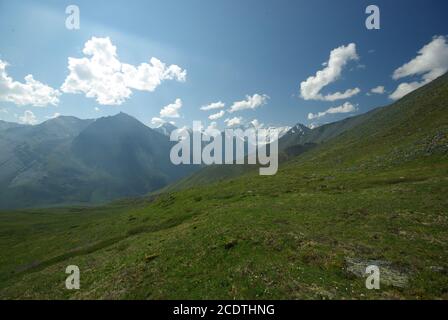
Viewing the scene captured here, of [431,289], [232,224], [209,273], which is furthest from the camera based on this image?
[232,224]

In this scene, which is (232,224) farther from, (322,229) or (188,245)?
(322,229)

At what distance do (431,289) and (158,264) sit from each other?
22715 millimetres

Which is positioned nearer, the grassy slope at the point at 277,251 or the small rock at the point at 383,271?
the small rock at the point at 383,271

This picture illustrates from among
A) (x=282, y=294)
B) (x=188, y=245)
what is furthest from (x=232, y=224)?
(x=282, y=294)

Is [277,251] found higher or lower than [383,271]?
higher

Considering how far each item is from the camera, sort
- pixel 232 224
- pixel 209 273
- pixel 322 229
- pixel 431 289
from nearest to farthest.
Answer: pixel 431 289
pixel 209 273
pixel 322 229
pixel 232 224

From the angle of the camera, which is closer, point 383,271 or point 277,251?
point 383,271

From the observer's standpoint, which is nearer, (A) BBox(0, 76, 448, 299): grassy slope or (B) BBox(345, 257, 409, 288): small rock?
(B) BBox(345, 257, 409, 288): small rock

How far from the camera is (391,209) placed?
34.2m
